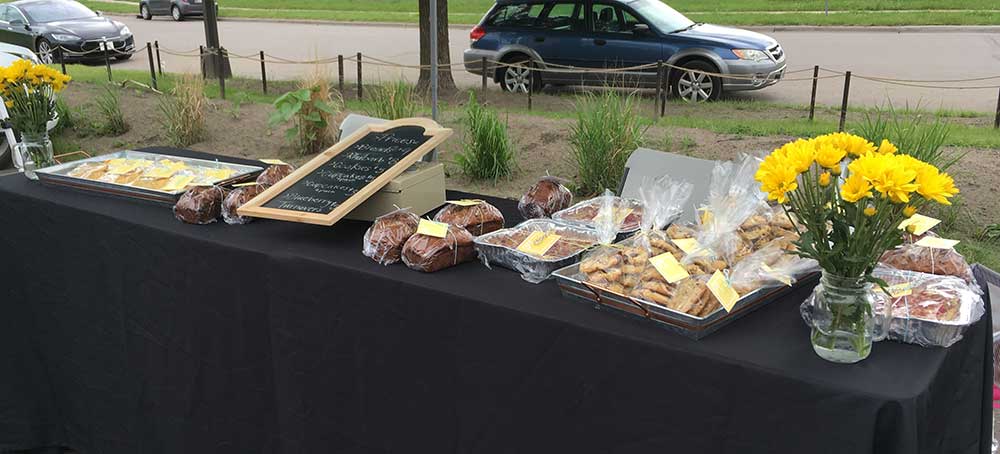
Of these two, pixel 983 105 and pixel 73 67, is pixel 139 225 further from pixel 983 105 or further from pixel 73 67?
pixel 73 67

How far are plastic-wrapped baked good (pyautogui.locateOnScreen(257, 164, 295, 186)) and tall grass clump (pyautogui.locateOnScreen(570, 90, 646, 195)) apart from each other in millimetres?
3080

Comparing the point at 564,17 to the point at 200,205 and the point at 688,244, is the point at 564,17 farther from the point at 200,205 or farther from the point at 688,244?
the point at 688,244

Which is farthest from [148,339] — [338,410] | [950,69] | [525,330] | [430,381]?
[950,69]

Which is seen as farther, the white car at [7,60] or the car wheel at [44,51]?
the car wheel at [44,51]

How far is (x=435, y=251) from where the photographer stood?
204 centimetres

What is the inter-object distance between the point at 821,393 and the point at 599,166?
4124mm

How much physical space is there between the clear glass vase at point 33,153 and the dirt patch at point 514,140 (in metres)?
3.24

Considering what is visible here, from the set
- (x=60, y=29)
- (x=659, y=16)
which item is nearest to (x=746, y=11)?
(x=659, y=16)

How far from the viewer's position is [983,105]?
8.92 m

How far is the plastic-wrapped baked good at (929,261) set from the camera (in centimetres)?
190

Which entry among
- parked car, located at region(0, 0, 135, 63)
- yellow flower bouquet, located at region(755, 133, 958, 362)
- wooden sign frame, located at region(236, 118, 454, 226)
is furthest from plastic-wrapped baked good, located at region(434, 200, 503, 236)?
parked car, located at region(0, 0, 135, 63)

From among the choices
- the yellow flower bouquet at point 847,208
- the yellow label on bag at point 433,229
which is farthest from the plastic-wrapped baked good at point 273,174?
the yellow flower bouquet at point 847,208

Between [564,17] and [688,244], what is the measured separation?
8.44 meters

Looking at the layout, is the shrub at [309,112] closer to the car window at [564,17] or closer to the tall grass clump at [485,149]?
the tall grass clump at [485,149]
